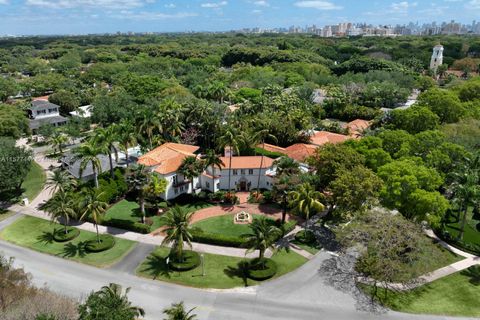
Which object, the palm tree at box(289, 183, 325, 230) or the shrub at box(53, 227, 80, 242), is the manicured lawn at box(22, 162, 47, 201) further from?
the palm tree at box(289, 183, 325, 230)

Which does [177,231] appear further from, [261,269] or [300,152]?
[300,152]

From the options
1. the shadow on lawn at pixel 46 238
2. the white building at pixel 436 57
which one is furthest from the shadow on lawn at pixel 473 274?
the white building at pixel 436 57

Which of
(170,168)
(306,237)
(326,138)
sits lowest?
(306,237)

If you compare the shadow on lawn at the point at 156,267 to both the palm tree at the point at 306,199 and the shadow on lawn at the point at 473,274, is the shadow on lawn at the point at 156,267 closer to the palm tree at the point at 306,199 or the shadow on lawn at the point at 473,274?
the palm tree at the point at 306,199

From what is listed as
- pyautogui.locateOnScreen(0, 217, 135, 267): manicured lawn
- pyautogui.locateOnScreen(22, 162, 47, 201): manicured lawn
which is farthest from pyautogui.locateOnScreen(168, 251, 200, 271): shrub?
pyautogui.locateOnScreen(22, 162, 47, 201): manicured lawn

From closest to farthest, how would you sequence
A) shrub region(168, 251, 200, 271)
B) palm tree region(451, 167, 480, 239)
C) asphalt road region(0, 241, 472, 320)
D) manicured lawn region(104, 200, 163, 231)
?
asphalt road region(0, 241, 472, 320)
shrub region(168, 251, 200, 271)
palm tree region(451, 167, 480, 239)
manicured lawn region(104, 200, 163, 231)

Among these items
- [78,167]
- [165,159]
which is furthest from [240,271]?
[78,167]

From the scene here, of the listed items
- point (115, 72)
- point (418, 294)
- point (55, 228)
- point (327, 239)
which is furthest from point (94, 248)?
point (115, 72)
